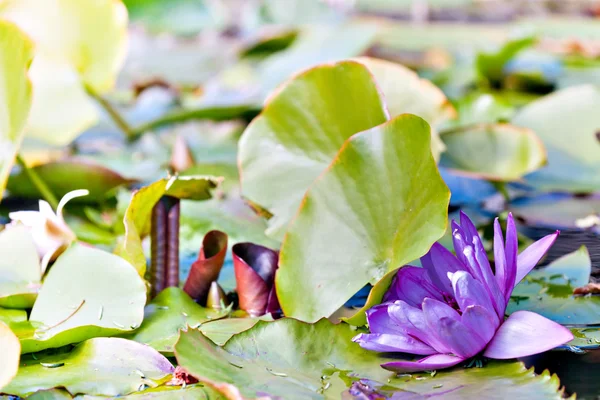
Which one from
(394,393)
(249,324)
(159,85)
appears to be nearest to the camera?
(394,393)

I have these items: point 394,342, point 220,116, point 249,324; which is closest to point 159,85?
point 220,116

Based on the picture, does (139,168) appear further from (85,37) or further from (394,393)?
(394,393)

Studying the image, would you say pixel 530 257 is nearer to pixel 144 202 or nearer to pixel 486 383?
pixel 486 383

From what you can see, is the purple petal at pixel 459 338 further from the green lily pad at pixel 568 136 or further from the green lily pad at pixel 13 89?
the green lily pad at pixel 568 136

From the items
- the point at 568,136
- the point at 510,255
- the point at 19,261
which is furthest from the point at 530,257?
the point at 568,136

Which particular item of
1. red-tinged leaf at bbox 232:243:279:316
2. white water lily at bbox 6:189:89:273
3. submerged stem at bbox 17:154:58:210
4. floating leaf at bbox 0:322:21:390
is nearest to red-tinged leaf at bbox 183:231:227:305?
red-tinged leaf at bbox 232:243:279:316

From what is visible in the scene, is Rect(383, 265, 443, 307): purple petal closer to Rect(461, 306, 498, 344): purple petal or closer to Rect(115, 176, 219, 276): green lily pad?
Rect(461, 306, 498, 344): purple petal

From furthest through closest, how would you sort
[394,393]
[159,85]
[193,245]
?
[159,85]
[193,245]
[394,393]
